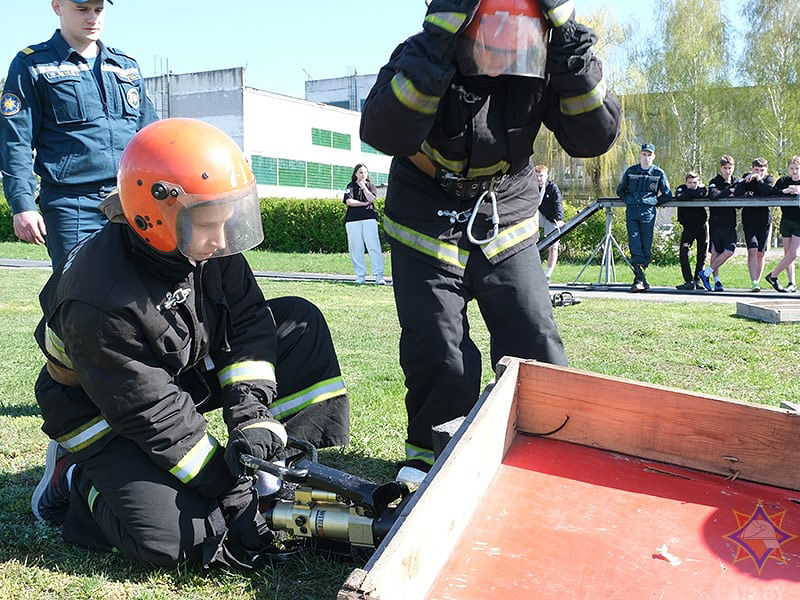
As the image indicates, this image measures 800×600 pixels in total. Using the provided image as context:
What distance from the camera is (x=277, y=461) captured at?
108 inches

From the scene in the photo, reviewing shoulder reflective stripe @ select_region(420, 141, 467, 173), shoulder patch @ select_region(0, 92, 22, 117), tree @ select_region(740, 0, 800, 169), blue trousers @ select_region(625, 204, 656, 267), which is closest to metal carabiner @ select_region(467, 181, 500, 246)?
shoulder reflective stripe @ select_region(420, 141, 467, 173)

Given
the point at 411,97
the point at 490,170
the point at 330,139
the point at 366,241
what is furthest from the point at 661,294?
the point at 330,139

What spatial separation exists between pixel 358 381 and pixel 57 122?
241cm

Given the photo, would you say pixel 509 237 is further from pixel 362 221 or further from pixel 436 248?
pixel 362 221

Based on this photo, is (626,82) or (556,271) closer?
(556,271)

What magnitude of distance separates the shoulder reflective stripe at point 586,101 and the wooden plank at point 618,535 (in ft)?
3.98

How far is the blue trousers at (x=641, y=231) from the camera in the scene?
12.4 meters

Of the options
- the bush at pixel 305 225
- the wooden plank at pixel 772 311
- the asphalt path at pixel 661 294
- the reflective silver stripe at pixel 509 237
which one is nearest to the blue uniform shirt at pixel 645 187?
the asphalt path at pixel 661 294

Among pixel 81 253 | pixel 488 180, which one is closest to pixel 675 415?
pixel 488 180

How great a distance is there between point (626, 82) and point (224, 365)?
33.4 meters

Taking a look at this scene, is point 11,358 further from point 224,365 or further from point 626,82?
point 626,82

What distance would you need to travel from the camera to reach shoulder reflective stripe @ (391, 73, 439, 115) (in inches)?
108

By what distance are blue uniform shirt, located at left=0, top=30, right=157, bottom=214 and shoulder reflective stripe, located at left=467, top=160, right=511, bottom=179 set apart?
1930mm

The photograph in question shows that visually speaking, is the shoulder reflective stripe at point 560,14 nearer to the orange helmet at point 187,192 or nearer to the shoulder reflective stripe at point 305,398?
the orange helmet at point 187,192
